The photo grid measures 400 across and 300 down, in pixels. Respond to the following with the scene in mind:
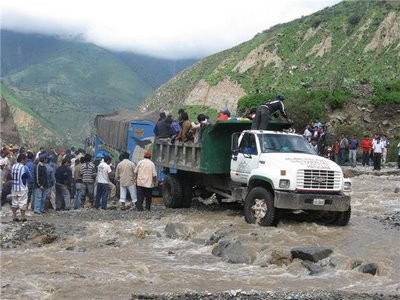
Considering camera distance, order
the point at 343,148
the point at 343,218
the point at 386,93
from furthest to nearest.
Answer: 1. the point at 386,93
2. the point at 343,148
3. the point at 343,218

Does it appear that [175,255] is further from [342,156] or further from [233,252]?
[342,156]

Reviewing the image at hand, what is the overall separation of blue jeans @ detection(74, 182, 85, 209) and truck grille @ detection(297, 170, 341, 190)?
6984 mm

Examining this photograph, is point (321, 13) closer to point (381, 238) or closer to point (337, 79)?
point (337, 79)

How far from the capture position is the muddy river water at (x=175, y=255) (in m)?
8.32

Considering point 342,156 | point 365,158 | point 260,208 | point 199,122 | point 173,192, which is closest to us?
point 260,208

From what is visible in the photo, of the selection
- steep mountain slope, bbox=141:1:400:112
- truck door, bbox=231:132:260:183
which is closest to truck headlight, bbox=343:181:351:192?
truck door, bbox=231:132:260:183

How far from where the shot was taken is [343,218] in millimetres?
12875

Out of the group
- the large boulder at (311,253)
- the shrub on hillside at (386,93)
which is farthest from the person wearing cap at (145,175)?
the shrub on hillside at (386,93)

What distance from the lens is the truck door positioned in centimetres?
1312

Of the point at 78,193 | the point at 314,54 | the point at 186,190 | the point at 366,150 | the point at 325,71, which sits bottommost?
the point at 78,193

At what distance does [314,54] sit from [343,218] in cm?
7127

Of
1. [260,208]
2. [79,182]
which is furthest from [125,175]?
[260,208]

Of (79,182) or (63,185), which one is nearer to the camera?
(63,185)

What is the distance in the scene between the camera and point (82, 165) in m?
16.4
